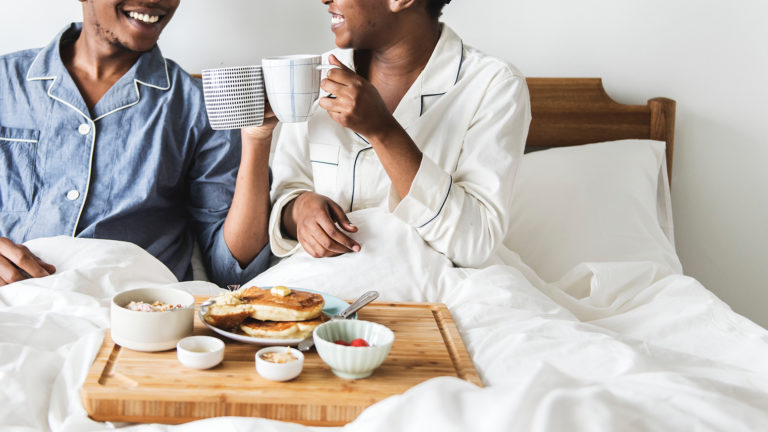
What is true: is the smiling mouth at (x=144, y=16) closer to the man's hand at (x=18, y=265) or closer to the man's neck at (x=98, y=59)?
the man's neck at (x=98, y=59)

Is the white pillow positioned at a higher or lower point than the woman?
lower

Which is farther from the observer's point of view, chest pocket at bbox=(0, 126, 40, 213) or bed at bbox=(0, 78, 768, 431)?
chest pocket at bbox=(0, 126, 40, 213)

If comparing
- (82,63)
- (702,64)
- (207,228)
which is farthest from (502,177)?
(702,64)

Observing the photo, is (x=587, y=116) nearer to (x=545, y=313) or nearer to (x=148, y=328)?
A: (x=545, y=313)

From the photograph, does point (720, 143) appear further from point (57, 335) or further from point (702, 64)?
point (57, 335)

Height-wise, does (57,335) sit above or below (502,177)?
below

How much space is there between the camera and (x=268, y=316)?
0.96 m

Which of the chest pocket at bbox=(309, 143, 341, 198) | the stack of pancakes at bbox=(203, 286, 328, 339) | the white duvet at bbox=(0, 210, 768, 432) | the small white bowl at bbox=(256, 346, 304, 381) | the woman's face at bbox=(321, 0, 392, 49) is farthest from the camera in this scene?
the chest pocket at bbox=(309, 143, 341, 198)

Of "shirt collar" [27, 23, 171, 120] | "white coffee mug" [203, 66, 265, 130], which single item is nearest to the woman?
"white coffee mug" [203, 66, 265, 130]

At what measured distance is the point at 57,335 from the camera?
1.00 meters

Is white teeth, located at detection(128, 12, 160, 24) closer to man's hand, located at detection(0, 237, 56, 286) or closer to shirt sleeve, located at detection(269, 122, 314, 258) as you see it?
shirt sleeve, located at detection(269, 122, 314, 258)

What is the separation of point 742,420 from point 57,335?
2.70ft

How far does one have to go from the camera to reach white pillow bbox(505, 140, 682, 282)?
1680mm

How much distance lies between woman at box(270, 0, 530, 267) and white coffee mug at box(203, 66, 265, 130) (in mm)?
103
